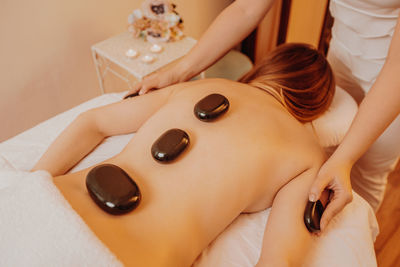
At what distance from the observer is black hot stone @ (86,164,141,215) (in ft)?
2.15

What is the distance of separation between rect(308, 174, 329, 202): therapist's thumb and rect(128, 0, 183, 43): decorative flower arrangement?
47.2 inches

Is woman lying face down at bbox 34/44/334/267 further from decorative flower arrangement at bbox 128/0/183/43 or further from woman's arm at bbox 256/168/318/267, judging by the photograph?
decorative flower arrangement at bbox 128/0/183/43

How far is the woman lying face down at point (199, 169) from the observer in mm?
687

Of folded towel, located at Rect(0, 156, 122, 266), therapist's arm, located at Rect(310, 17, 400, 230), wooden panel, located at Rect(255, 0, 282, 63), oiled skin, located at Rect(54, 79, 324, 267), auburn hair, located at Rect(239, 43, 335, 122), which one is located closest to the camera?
folded towel, located at Rect(0, 156, 122, 266)

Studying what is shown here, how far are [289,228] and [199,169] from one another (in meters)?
0.26

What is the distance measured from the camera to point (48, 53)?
1661 mm

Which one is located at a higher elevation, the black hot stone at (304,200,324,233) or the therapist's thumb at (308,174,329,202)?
the therapist's thumb at (308,174,329,202)

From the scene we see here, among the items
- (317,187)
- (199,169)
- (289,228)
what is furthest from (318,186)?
(199,169)

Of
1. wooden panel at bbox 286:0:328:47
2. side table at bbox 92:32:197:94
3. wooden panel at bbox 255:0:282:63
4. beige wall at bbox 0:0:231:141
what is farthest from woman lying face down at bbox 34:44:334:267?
wooden panel at bbox 286:0:328:47

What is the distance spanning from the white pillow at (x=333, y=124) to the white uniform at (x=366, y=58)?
119 millimetres

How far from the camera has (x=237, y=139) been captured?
799 millimetres

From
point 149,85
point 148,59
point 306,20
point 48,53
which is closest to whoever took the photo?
point 149,85

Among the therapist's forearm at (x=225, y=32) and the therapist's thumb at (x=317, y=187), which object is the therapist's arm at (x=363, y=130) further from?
the therapist's forearm at (x=225, y=32)

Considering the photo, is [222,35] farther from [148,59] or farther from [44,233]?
[44,233]
